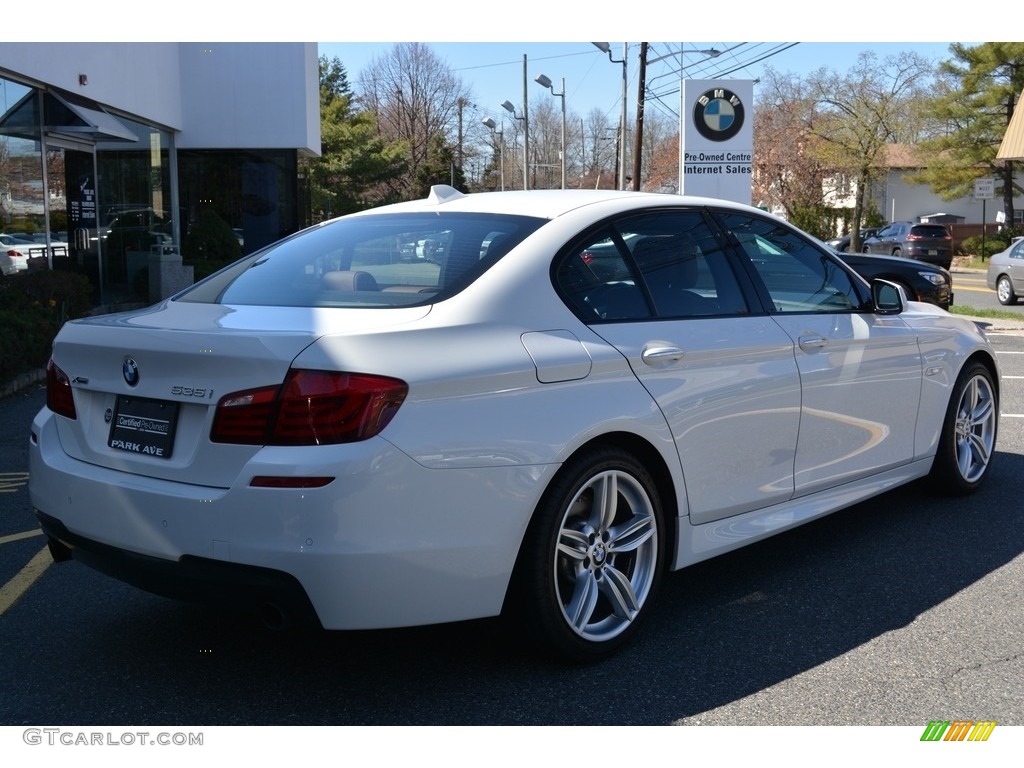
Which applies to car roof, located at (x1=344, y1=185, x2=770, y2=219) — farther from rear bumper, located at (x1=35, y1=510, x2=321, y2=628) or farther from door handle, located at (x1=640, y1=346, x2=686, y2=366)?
rear bumper, located at (x1=35, y1=510, x2=321, y2=628)

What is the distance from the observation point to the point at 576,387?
144 inches

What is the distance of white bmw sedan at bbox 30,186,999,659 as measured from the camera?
3189mm

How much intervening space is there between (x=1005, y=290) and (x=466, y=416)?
22.3 metres

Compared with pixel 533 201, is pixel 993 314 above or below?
below

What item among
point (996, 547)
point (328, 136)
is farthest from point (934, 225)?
point (996, 547)

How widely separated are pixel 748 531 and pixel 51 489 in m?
2.60

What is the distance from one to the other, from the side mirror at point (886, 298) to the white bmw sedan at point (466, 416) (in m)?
0.34

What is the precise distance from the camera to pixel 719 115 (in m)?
16.0

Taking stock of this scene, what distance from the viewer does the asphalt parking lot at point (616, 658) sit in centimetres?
345

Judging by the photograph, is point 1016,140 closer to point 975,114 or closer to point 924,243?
point 924,243

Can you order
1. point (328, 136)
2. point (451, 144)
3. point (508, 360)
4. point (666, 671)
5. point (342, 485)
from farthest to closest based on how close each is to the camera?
1. point (451, 144)
2. point (328, 136)
3. point (666, 671)
4. point (508, 360)
5. point (342, 485)

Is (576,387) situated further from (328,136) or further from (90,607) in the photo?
(328,136)

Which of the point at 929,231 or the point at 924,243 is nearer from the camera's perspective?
Answer: the point at 924,243

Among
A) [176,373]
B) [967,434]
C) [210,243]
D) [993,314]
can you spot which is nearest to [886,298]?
[967,434]
